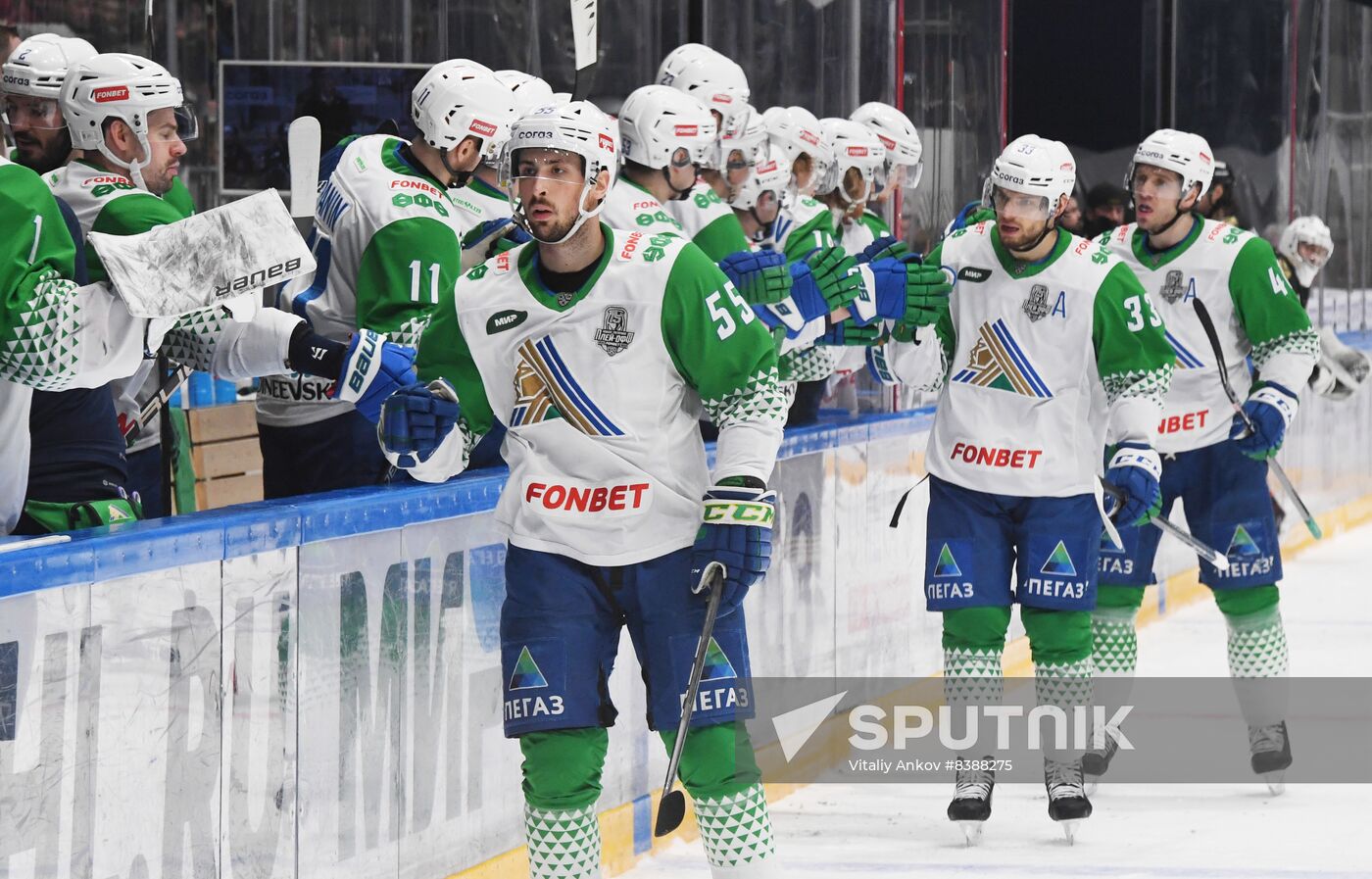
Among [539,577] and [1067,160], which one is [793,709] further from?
[539,577]

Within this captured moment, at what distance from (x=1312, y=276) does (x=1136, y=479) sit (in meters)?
5.17

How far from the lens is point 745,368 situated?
365cm

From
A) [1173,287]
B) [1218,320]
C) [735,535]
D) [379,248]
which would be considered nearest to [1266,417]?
[1218,320]

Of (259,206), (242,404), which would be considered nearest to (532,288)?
(259,206)

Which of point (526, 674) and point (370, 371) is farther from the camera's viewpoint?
point (370, 371)

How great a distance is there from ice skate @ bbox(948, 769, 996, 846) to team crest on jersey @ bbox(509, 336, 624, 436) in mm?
1924

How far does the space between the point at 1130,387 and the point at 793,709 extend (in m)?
1.55

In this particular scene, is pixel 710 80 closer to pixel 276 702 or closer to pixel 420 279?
pixel 420 279

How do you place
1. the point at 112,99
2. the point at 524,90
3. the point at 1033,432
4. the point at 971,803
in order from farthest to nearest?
the point at 971,803
the point at 1033,432
the point at 524,90
the point at 112,99

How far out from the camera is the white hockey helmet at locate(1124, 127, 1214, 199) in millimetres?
5859

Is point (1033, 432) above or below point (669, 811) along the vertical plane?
above

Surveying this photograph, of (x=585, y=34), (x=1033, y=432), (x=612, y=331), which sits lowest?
(x=1033, y=432)

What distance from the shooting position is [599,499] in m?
3.70

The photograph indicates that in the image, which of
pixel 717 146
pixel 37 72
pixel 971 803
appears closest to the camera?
pixel 37 72
